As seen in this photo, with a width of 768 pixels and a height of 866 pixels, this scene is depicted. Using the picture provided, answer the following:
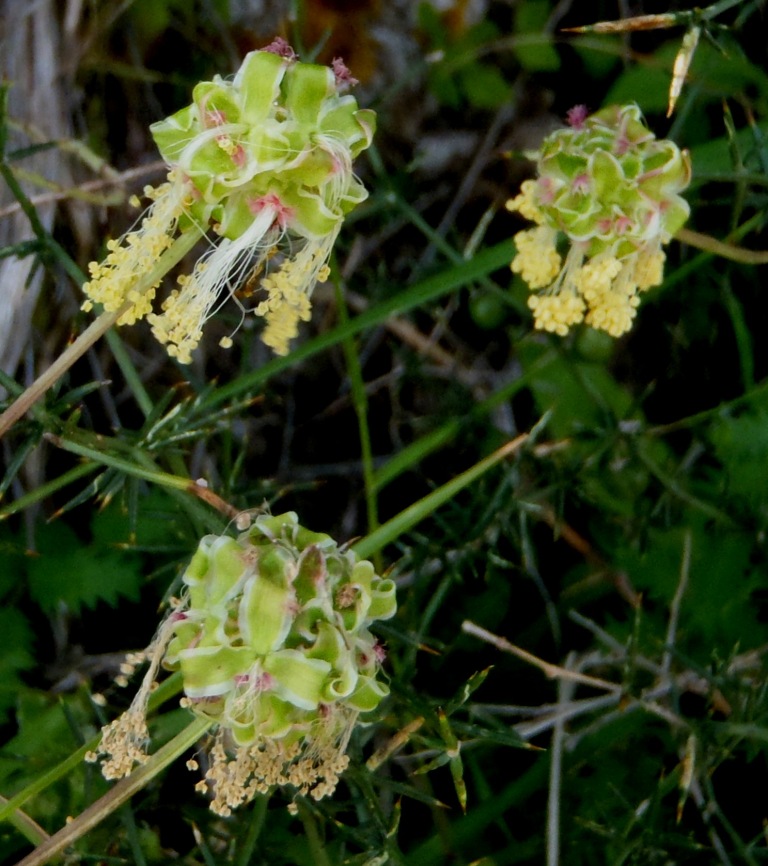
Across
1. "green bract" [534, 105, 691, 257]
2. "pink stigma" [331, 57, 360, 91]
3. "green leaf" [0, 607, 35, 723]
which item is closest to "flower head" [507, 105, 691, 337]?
"green bract" [534, 105, 691, 257]

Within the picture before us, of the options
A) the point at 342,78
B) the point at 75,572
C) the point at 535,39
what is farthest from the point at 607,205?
the point at 75,572

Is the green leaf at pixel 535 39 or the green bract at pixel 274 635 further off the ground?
the green leaf at pixel 535 39

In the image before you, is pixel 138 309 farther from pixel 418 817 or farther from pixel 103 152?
pixel 418 817

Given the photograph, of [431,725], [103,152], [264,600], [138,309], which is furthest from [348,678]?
[103,152]

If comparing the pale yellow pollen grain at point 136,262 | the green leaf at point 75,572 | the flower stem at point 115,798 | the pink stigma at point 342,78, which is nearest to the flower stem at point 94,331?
the pale yellow pollen grain at point 136,262

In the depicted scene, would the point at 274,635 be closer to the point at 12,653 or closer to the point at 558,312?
the point at 558,312

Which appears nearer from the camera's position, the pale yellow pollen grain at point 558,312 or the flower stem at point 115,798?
the flower stem at point 115,798

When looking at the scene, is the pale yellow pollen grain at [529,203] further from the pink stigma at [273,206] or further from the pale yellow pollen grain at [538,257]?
the pink stigma at [273,206]

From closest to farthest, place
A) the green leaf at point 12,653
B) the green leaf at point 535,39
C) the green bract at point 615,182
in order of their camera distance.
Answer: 1. the green bract at point 615,182
2. the green leaf at point 12,653
3. the green leaf at point 535,39
